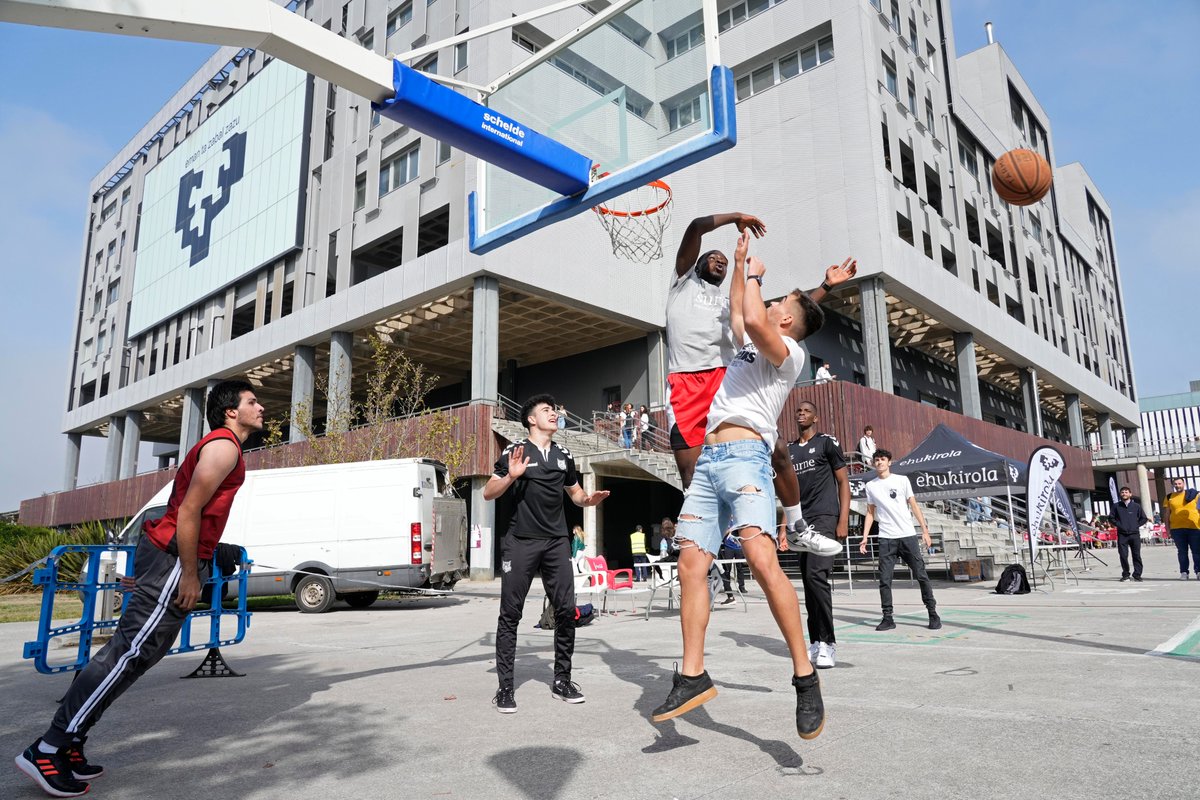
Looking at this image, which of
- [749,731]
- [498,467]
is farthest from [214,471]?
[749,731]

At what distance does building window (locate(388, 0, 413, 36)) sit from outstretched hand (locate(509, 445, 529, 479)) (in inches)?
1239

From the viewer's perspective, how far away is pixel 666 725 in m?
3.91

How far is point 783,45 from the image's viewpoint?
1148 inches

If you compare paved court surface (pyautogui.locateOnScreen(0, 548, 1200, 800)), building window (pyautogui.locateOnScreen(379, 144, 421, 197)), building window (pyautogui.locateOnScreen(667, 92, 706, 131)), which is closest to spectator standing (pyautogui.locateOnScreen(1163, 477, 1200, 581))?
paved court surface (pyautogui.locateOnScreen(0, 548, 1200, 800))

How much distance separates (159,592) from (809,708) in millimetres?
3050

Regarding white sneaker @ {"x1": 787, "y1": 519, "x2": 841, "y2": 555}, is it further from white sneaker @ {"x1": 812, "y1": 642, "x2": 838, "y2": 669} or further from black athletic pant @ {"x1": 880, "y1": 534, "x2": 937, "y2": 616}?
black athletic pant @ {"x1": 880, "y1": 534, "x2": 937, "y2": 616}

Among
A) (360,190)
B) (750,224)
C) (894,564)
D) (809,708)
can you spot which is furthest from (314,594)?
Answer: (360,190)

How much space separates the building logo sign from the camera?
125 feet

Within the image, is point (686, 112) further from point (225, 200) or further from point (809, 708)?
point (225, 200)

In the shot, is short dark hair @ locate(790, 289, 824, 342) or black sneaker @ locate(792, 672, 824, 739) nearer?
black sneaker @ locate(792, 672, 824, 739)

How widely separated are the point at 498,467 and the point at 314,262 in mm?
30256

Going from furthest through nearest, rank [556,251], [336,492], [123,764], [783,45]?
[783,45], [556,251], [336,492], [123,764]

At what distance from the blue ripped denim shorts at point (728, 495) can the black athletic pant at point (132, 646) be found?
8.18ft

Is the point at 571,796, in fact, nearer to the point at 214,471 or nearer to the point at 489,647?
the point at 214,471
